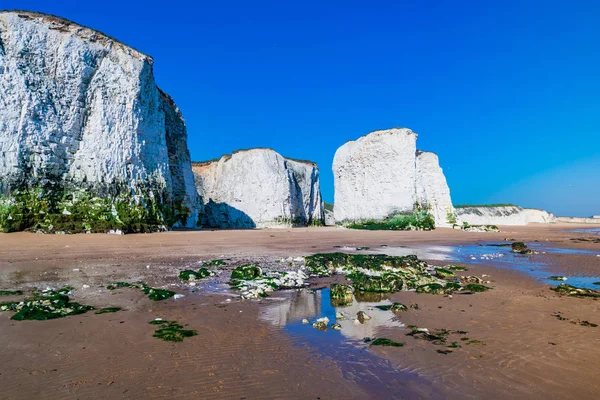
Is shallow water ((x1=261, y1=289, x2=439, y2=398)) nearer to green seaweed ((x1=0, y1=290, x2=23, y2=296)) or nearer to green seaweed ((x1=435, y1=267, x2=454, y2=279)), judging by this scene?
green seaweed ((x1=435, y1=267, x2=454, y2=279))

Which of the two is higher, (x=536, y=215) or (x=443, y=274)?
(x=536, y=215)

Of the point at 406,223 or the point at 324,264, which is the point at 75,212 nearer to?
the point at 324,264

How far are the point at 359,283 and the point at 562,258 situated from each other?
961 centimetres

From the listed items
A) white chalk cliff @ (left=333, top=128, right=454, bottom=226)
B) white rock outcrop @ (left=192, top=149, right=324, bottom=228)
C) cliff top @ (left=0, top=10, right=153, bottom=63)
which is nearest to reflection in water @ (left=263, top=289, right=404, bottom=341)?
cliff top @ (left=0, top=10, right=153, bottom=63)

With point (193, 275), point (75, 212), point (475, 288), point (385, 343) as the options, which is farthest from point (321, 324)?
point (75, 212)

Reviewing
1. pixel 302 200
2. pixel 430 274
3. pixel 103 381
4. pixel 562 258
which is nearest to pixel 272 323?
pixel 103 381

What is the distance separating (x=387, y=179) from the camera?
116ft

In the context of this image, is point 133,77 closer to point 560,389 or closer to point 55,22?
point 55,22

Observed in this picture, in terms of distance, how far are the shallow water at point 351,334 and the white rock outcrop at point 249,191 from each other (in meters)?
28.9

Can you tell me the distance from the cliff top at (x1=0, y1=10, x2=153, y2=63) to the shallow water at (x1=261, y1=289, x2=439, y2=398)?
19975mm

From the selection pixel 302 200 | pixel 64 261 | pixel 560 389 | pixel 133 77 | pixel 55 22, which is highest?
pixel 55 22

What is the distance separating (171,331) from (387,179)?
108ft

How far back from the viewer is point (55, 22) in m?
18.1

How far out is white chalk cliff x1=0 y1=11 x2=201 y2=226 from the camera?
645 inches
